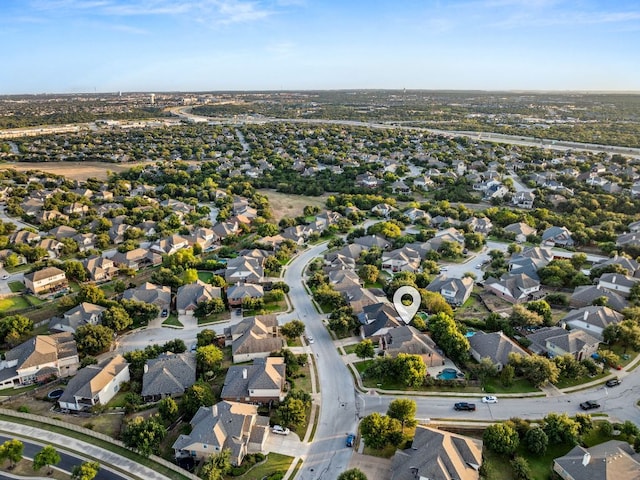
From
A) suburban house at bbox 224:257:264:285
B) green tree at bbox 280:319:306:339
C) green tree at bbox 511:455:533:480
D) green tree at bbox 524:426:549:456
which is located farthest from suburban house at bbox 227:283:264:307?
green tree at bbox 511:455:533:480

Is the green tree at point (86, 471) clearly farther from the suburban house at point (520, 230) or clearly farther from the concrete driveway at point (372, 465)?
the suburban house at point (520, 230)

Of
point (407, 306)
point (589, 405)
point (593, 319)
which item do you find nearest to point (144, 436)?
point (407, 306)

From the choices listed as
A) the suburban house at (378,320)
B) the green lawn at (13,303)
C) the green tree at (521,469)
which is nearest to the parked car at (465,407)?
the green tree at (521,469)

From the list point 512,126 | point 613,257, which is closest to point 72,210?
point 613,257

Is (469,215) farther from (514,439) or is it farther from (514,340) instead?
(514,439)

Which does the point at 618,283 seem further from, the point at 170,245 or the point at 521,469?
the point at 170,245

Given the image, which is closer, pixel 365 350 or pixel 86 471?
pixel 86 471
